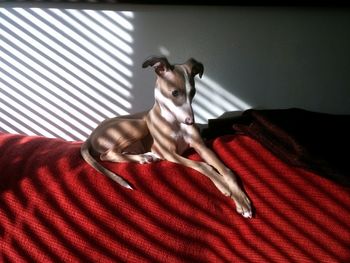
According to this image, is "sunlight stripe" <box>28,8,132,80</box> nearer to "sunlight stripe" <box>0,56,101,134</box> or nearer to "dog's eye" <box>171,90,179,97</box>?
"sunlight stripe" <box>0,56,101,134</box>

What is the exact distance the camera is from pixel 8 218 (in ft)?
4.10

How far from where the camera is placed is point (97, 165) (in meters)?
1.38

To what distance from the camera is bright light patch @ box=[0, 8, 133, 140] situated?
1.62 m

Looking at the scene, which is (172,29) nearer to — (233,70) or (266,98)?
(233,70)

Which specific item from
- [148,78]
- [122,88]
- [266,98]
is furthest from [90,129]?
[266,98]

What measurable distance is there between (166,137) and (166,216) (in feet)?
0.93

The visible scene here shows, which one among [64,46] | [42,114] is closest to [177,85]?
[64,46]

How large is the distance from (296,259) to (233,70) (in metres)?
0.82

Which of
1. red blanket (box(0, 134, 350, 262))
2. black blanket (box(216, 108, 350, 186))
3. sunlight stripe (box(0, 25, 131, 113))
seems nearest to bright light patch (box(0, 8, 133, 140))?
sunlight stripe (box(0, 25, 131, 113))

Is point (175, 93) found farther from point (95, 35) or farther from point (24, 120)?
point (24, 120)

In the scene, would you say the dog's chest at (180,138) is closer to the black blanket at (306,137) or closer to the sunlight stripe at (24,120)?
the black blanket at (306,137)

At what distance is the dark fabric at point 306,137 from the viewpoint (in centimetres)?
135

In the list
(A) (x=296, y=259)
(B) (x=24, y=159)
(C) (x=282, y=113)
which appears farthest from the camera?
(C) (x=282, y=113)

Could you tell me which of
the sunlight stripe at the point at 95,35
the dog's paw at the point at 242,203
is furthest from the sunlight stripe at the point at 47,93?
the dog's paw at the point at 242,203
